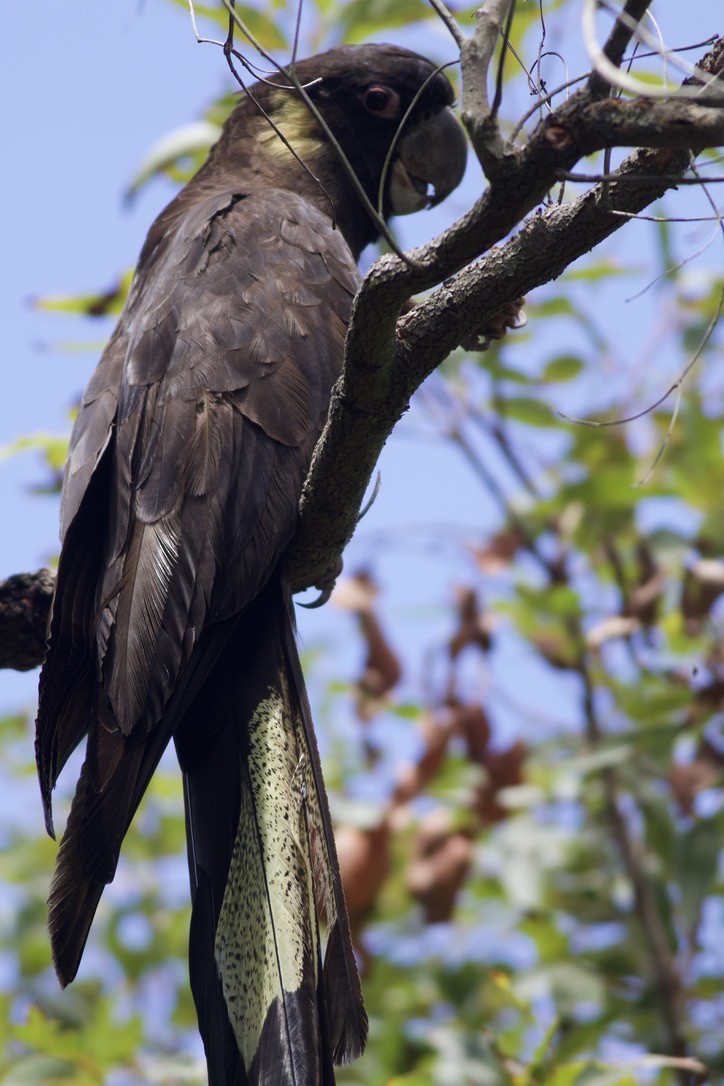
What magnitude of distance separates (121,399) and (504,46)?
1294 mm

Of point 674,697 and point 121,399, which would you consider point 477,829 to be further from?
point 121,399

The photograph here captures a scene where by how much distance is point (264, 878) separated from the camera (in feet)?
6.78

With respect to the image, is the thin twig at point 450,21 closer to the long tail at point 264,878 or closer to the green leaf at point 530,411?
the long tail at point 264,878

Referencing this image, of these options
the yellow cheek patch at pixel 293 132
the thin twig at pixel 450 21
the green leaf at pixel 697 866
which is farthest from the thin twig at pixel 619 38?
the green leaf at pixel 697 866

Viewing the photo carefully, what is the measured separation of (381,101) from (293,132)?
0.26m

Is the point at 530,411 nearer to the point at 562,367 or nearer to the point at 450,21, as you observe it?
the point at 562,367

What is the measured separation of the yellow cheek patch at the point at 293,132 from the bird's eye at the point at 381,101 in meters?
0.16

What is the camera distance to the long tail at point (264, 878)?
1961mm

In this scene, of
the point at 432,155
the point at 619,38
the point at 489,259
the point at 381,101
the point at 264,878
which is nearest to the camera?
the point at 619,38

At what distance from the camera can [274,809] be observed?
2.12 meters

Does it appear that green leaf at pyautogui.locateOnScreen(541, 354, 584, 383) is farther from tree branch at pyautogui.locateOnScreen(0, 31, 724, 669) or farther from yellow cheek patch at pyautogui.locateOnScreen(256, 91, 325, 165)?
tree branch at pyautogui.locateOnScreen(0, 31, 724, 669)

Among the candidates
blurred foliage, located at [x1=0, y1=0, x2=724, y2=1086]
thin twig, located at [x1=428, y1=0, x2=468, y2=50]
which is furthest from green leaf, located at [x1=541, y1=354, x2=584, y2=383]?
thin twig, located at [x1=428, y1=0, x2=468, y2=50]

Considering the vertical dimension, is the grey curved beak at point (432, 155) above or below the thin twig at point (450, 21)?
above

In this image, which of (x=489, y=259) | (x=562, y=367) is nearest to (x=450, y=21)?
(x=489, y=259)
